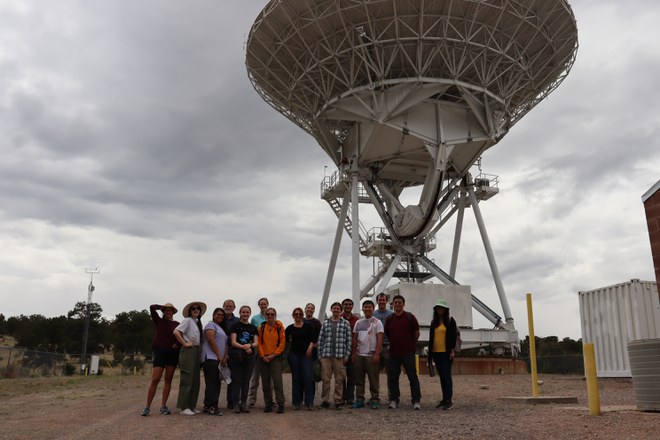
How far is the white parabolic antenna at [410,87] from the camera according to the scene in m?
22.9

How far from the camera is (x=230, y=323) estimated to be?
33.0 ft

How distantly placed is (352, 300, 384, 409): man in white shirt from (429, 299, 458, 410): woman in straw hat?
93 cm

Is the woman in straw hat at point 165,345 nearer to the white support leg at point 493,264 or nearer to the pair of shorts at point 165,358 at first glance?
the pair of shorts at point 165,358

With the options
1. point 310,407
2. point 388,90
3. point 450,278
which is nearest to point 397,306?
point 310,407

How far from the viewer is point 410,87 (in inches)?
973

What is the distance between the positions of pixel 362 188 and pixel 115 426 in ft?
82.8

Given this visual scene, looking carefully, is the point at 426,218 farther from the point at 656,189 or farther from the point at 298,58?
the point at 656,189

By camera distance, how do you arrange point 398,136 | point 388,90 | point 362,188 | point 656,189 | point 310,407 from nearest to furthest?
point 656,189 < point 310,407 < point 388,90 < point 398,136 < point 362,188

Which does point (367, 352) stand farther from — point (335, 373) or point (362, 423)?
point (362, 423)

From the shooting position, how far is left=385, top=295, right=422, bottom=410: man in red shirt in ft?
32.5

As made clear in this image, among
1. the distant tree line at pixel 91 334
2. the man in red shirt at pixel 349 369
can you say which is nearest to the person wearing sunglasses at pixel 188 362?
the man in red shirt at pixel 349 369

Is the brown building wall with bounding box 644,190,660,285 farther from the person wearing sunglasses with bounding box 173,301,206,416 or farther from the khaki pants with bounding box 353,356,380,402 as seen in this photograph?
the person wearing sunglasses with bounding box 173,301,206,416

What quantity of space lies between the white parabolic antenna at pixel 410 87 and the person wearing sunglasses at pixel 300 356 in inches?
599

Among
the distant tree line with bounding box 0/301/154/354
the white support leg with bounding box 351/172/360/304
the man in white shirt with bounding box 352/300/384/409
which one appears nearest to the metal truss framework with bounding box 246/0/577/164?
the white support leg with bounding box 351/172/360/304
